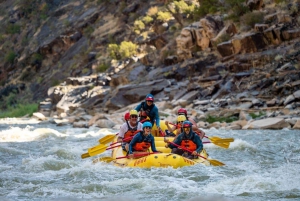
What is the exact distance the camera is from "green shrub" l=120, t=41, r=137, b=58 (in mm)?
30469

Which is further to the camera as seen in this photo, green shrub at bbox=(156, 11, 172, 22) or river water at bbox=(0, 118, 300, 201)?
green shrub at bbox=(156, 11, 172, 22)

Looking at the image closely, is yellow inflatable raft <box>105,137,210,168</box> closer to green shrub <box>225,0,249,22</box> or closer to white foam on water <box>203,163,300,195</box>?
white foam on water <box>203,163,300,195</box>

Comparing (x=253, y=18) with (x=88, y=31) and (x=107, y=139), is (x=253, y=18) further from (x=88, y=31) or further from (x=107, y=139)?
(x=88, y=31)

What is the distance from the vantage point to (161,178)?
7902 mm

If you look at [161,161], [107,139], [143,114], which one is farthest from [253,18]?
[161,161]

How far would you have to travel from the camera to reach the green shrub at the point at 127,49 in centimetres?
3047

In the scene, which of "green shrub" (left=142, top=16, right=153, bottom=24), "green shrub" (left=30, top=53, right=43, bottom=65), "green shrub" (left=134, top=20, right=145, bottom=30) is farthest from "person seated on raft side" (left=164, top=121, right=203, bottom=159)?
"green shrub" (left=30, top=53, right=43, bottom=65)

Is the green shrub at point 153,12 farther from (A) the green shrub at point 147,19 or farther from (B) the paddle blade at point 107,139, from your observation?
(B) the paddle blade at point 107,139

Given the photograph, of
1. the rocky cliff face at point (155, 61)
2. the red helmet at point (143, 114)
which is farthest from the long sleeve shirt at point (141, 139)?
the rocky cliff face at point (155, 61)

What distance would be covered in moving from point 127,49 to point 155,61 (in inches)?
123

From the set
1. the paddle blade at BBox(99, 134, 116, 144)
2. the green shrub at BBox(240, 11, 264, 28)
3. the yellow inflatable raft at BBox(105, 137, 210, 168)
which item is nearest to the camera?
the yellow inflatable raft at BBox(105, 137, 210, 168)

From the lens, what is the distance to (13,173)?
29.3 ft

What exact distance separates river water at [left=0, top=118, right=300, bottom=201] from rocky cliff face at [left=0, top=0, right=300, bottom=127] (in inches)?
246

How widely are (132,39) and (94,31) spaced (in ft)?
21.5
